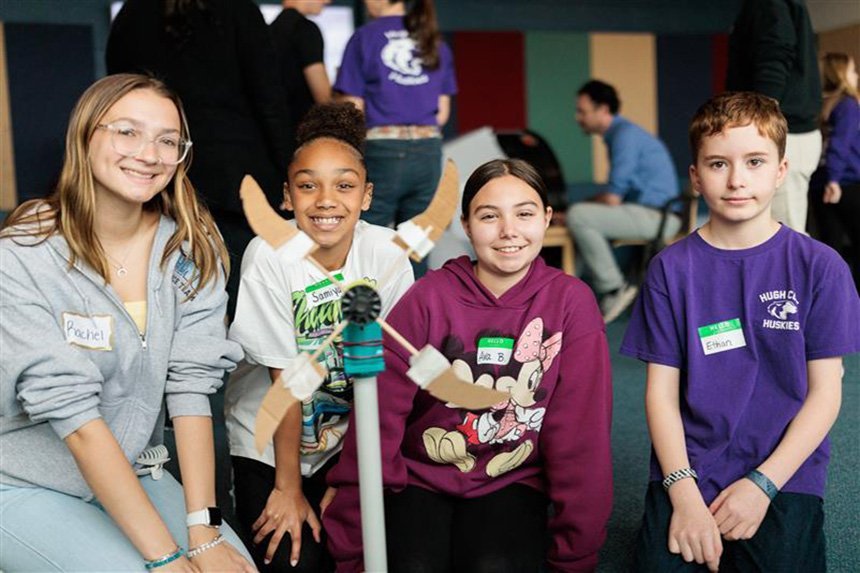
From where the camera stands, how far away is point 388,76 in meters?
3.18

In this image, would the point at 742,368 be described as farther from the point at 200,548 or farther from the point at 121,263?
the point at 121,263

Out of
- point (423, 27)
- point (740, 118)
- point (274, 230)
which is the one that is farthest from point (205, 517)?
point (423, 27)

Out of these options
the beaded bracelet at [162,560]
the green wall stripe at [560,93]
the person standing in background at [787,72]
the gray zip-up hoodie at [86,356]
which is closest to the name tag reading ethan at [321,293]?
the gray zip-up hoodie at [86,356]

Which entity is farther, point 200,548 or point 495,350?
point 495,350

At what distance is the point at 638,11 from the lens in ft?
20.9

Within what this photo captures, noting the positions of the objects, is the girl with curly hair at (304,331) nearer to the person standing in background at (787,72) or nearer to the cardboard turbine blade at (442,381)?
the cardboard turbine blade at (442,381)

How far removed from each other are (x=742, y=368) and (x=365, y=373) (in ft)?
2.73

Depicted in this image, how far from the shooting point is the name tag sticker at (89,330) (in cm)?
144

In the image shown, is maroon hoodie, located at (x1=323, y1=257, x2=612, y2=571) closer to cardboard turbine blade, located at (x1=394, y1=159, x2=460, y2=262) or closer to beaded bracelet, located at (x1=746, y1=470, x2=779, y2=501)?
beaded bracelet, located at (x1=746, y1=470, x2=779, y2=501)

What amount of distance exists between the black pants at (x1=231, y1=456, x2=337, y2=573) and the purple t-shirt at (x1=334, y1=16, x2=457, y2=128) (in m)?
1.70

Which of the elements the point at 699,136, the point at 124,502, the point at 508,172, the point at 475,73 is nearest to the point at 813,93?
the point at 699,136

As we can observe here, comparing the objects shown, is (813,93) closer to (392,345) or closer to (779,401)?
(779,401)

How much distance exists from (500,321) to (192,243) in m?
0.57

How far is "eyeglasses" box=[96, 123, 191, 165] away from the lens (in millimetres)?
1491
